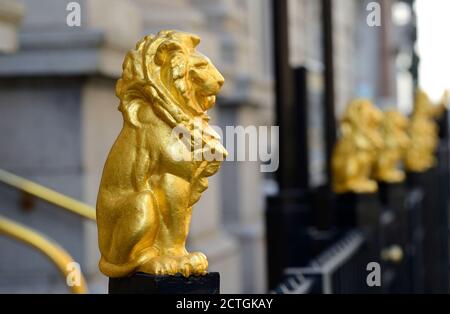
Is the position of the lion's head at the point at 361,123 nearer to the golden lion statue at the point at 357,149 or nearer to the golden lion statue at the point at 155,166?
the golden lion statue at the point at 357,149

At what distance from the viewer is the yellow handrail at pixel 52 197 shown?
3756mm

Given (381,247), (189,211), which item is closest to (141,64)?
(189,211)

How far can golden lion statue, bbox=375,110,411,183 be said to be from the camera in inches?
264

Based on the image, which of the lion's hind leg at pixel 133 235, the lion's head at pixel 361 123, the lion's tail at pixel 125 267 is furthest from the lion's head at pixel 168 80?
the lion's head at pixel 361 123

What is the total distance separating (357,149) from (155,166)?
157 inches

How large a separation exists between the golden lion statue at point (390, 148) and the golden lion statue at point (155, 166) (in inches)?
175

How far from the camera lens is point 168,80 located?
2.30 meters

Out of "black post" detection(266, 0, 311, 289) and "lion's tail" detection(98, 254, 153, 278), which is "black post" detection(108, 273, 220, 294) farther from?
"black post" detection(266, 0, 311, 289)

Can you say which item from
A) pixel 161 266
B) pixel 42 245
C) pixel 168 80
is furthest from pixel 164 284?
pixel 42 245

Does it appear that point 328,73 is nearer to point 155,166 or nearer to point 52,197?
point 52,197

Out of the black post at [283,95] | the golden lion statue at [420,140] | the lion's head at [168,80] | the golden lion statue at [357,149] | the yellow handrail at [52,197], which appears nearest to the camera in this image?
the lion's head at [168,80]
